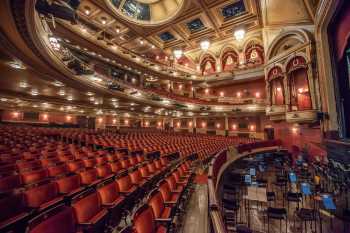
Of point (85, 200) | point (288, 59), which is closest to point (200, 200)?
point (85, 200)

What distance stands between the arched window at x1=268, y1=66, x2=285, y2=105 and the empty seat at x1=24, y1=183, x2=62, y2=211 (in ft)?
36.2

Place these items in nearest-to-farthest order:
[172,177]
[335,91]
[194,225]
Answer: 1. [194,225]
2. [172,177]
3. [335,91]

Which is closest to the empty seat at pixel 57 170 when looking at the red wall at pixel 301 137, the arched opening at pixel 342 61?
the arched opening at pixel 342 61

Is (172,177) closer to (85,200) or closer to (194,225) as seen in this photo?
(194,225)

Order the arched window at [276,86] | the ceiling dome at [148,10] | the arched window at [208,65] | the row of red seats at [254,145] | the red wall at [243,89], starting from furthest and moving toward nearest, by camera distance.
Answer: the arched window at [208,65] < the red wall at [243,89] < the ceiling dome at [148,10] < the arched window at [276,86] < the row of red seats at [254,145]

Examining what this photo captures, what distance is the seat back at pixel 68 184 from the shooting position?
230 centimetres

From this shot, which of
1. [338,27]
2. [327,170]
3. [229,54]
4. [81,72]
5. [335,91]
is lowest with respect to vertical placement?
[327,170]

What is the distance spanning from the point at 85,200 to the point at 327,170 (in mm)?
6980

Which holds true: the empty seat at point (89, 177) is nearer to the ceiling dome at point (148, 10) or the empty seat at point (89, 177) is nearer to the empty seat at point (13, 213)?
the empty seat at point (13, 213)

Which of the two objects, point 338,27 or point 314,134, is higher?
point 338,27

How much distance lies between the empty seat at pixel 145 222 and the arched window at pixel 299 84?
29.2ft

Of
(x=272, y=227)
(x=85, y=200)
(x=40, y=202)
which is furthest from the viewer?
(x=272, y=227)

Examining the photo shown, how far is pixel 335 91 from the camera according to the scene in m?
5.99

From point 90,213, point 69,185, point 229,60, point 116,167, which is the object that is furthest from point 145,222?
point 229,60
